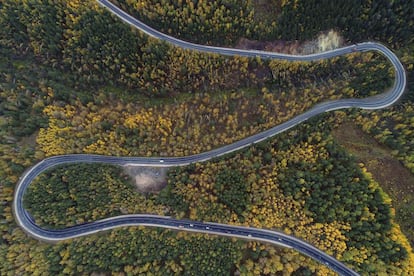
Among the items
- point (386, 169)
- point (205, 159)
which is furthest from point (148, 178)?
point (386, 169)

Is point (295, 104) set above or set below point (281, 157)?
above

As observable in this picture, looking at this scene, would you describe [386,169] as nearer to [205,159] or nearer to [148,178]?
[205,159]

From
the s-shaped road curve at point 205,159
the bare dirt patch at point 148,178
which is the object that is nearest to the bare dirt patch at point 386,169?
the s-shaped road curve at point 205,159

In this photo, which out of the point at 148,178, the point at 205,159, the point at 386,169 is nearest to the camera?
the point at 386,169

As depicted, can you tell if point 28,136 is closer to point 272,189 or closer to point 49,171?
point 49,171

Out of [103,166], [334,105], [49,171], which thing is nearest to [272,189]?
[334,105]

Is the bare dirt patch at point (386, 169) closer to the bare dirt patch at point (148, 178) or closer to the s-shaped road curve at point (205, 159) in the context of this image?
the s-shaped road curve at point (205, 159)
